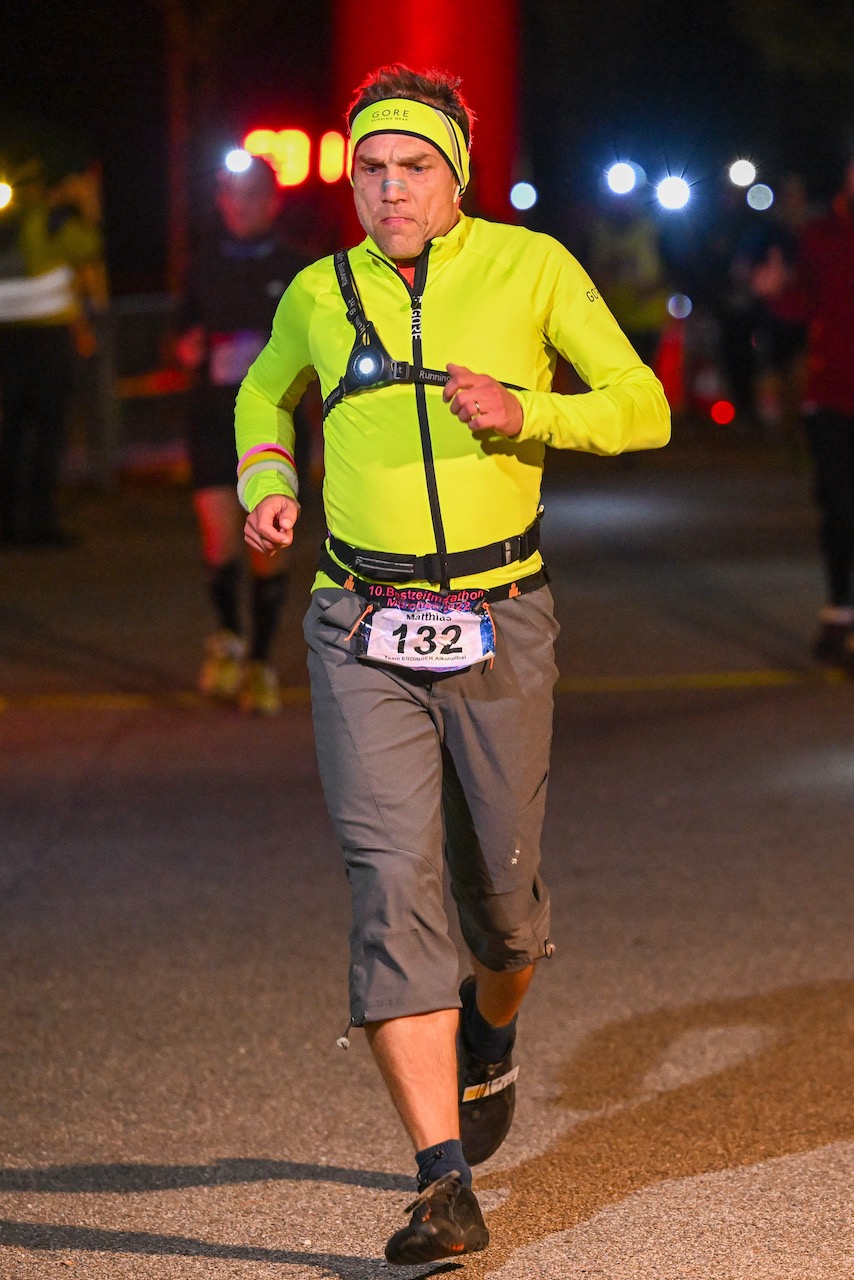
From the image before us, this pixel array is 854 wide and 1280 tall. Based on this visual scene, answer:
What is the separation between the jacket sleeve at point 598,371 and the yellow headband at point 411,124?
282mm

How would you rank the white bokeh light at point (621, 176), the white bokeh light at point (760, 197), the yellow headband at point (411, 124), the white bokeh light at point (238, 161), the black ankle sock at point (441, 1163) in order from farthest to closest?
1. the white bokeh light at point (760, 197)
2. the white bokeh light at point (238, 161)
3. the white bokeh light at point (621, 176)
4. the yellow headband at point (411, 124)
5. the black ankle sock at point (441, 1163)

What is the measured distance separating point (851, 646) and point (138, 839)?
429 centimetres

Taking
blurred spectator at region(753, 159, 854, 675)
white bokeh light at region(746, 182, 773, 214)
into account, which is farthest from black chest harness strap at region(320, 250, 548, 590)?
white bokeh light at region(746, 182, 773, 214)

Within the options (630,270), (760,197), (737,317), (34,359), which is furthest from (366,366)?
(737,317)

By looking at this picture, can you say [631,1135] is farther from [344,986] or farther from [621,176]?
[621,176]

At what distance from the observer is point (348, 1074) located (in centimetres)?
528

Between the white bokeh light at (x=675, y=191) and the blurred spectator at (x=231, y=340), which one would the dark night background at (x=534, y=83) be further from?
the white bokeh light at (x=675, y=191)

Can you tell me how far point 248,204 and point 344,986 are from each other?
4367 mm

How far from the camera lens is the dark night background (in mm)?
35938

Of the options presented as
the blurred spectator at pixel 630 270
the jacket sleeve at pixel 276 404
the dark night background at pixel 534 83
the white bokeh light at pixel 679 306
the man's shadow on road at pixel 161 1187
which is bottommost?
the man's shadow on road at pixel 161 1187

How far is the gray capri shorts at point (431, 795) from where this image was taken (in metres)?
4.16

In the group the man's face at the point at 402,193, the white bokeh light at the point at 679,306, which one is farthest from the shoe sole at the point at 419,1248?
the white bokeh light at the point at 679,306

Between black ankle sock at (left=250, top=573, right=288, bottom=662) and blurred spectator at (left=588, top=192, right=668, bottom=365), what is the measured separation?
10.7 meters

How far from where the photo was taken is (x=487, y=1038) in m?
4.61
